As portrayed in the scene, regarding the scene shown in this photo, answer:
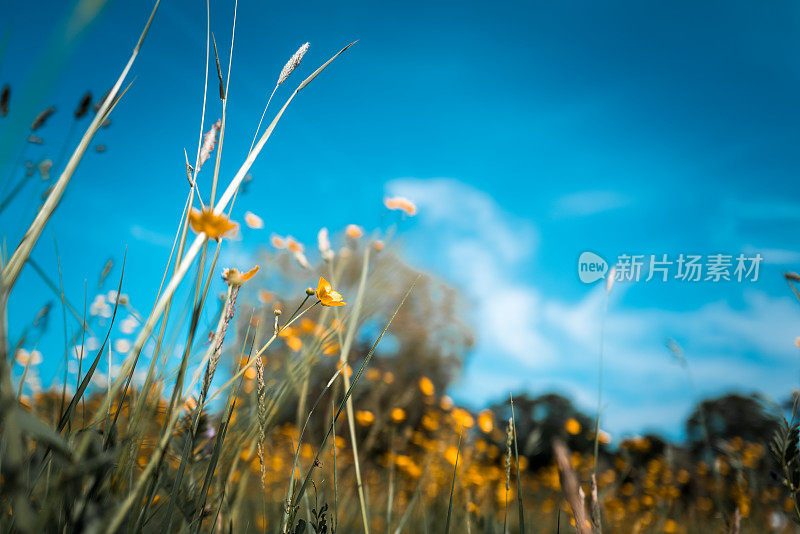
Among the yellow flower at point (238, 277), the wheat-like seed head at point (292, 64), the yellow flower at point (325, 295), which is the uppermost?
the wheat-like seed head at point (292, 64)

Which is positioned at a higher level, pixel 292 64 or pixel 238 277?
pixel 292 64

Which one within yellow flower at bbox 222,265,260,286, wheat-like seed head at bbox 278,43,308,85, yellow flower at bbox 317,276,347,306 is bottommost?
yellow flower at bbox 222,265,260,286

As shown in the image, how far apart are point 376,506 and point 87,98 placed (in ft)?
7.56

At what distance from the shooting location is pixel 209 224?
448 millimetres

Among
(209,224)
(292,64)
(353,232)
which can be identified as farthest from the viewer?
(353,232)

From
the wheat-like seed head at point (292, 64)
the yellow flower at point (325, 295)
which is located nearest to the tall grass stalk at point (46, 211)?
the wheat-like seed head at point (292, 64)

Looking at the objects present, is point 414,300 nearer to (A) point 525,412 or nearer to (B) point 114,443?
(A) point 525,412

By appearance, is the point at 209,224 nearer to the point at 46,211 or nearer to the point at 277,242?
the point at 46,211

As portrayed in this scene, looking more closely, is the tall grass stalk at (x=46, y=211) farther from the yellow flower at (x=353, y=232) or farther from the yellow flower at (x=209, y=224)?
the yellow flower at (x=353, y=232)

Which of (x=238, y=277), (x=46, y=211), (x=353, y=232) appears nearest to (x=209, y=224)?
(x=238, y=277)

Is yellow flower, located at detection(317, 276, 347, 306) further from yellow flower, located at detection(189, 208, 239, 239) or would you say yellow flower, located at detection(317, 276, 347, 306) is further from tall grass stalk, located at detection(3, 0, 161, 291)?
tall grass stalk, located at detection(3, 0, 161, 291)

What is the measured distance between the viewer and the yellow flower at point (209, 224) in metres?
0.44

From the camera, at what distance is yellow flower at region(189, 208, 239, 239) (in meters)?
0.44

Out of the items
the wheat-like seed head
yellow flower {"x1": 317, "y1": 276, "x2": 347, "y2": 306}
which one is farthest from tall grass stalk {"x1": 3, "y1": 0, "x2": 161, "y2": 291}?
yellow flower {"x1": 317, "y1": 276, "x2": 347, "y2": 306}
